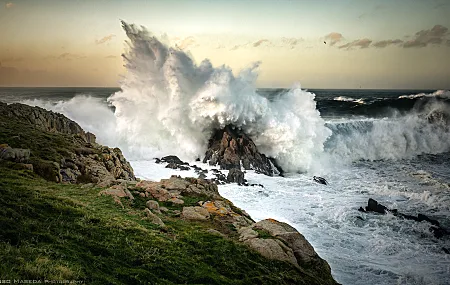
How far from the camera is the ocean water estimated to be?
16.7 m

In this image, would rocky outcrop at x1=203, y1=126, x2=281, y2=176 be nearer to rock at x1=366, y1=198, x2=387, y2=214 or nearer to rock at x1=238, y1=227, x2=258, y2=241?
rock at x1=366, y1=198, x2=387, y2=214

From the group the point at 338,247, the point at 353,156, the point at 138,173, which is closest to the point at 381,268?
the point at 338,247

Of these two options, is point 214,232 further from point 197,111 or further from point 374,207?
point 197,111

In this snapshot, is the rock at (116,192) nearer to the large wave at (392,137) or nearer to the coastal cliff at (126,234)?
the coastal cliff at (126,234)

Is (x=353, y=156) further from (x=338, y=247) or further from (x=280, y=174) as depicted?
(x=338, y=247)

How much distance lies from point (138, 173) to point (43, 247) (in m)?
23.4

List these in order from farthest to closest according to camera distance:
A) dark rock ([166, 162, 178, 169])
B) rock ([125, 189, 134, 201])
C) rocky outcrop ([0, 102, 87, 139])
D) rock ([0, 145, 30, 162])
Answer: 1. dark rock ([166, 162, 178, 169])
2. rocky outcrop ([0, 102, 87, 139])
3. rock ([0, 145, 30, 162])
4. rock ([125, 189, 134, 201])

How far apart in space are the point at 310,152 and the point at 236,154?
10625 millimetres

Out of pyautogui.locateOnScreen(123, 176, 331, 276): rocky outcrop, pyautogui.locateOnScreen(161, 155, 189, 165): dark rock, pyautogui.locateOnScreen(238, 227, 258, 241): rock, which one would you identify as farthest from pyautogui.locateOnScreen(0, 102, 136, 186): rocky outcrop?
pyautogui.locateOnScreen(161, 155, 189, 165): dark rock

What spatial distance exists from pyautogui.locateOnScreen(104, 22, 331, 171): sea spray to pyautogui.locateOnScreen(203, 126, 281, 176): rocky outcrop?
1.55m

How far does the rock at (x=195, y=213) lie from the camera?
12.8 meters

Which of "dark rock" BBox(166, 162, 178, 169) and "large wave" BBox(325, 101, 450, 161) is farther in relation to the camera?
"large wave" BBox(325, 101, 450, 161)

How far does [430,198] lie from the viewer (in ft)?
78.3

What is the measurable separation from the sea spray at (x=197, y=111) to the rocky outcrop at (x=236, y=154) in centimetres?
155
